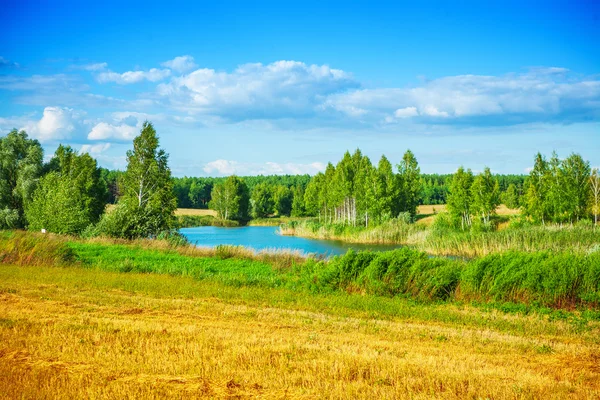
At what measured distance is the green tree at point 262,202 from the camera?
11681 cm

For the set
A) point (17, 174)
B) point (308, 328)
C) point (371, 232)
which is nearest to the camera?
point (308, 328)

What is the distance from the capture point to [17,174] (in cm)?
5453

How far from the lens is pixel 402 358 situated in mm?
9086

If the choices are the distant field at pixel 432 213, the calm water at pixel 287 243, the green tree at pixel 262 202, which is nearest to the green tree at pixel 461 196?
the distant field at pixel 432 213

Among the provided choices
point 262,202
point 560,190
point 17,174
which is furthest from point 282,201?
point 560,190

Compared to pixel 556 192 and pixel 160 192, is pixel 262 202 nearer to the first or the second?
pixel 160 192

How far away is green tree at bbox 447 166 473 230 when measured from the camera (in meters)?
59.6

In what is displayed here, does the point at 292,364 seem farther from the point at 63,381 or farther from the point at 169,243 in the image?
the point at 169,243

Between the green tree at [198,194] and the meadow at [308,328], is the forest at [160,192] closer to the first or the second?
the meadow at [308,328]

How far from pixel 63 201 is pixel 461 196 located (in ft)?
141

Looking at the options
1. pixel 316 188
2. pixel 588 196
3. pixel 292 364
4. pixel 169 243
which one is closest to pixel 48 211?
pixel 169 243

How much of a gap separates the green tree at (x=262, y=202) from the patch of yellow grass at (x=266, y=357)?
337 ft

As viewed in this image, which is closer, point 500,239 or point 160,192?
point 500,239

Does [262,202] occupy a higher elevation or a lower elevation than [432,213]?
higher
